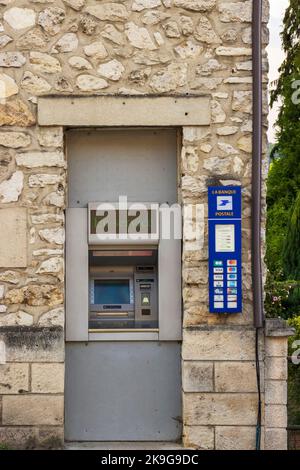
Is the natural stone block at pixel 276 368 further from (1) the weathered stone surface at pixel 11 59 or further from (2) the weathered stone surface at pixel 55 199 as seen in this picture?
(1) the weathered stone surface at pixel 11 59

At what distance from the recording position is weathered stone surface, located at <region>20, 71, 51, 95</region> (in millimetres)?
7758

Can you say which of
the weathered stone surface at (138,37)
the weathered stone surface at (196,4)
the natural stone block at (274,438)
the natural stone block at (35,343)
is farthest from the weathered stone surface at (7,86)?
the natural stone block at (274,438)

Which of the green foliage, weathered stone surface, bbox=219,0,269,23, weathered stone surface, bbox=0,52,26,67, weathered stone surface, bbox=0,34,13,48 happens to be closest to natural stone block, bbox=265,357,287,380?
weathered stone surface, bbox=219,0,269,23

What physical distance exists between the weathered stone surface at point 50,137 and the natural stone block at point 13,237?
1.98 ft

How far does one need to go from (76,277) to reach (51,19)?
2229 mm

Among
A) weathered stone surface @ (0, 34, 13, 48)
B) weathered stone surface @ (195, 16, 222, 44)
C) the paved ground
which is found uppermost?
weathered stone surface @ (195, 16, 222, 44)

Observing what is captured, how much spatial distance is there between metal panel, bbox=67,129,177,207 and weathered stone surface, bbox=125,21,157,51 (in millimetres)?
733

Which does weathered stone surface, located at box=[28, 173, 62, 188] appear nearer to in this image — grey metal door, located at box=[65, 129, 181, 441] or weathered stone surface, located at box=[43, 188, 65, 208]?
weathered stone surface, located at box=[43, 188, 65, 208]

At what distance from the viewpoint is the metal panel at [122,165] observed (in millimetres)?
8016

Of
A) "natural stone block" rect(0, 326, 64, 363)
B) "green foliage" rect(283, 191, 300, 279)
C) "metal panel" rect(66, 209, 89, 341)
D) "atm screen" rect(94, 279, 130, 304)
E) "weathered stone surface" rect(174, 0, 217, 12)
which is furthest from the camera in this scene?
"green foliage" rect(283, 191, 300, 279)

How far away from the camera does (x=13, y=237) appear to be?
25.4ft

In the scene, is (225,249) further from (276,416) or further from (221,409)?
(276,416)

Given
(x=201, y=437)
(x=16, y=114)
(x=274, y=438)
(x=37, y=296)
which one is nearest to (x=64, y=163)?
(x=16, y=114)

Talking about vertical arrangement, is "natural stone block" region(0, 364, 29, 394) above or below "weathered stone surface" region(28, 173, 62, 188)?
below
